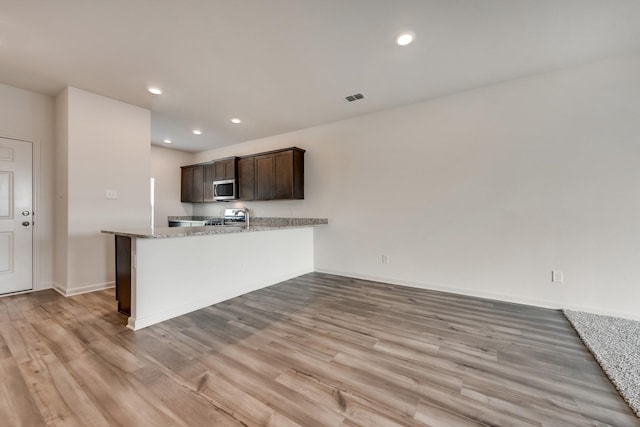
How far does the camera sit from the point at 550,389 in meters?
1.68

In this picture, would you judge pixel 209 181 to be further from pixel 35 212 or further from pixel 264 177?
pixel 35 212

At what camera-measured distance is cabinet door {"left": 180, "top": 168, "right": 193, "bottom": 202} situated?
6.55m

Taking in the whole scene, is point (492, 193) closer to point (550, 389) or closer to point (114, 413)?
point (550, 389)

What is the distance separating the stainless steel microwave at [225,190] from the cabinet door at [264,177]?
614 mm

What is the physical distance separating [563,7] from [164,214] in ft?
24.1

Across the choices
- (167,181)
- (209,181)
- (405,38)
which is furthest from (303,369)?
(167,181)

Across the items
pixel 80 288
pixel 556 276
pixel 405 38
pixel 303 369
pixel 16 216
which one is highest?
pixel 405 38

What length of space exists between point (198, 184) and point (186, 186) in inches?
18.8

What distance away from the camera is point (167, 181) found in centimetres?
654

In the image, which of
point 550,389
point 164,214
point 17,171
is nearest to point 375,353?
point 550,389

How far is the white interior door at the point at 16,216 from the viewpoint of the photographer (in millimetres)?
3477

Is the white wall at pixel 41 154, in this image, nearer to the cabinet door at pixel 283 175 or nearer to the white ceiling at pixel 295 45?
the white ceiling at pixel 295 45

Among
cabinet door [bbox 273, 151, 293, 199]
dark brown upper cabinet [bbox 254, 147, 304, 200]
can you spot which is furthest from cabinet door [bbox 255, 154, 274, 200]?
cabinet door [bbox 273, 151, 293, 199]

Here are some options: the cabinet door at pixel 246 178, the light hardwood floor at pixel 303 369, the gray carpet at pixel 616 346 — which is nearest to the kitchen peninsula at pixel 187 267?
the light hardwood floor at pixel 303 369
